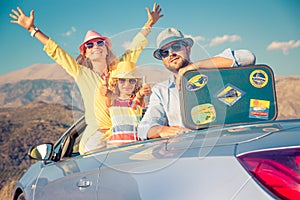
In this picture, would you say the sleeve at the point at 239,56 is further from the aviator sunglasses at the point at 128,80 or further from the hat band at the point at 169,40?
the aviator sunglasses at the point at 128,80

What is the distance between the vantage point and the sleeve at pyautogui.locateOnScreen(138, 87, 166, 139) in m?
3.11

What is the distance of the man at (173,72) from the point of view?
2900 mm

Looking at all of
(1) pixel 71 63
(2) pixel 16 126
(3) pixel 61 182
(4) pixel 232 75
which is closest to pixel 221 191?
(4) pixel 232 75

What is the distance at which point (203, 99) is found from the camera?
291 centimetres

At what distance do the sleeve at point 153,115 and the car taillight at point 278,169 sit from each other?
4.19 ft

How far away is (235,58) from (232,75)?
27 centimetres

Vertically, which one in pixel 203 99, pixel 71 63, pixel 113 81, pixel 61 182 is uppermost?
pixel 71 63

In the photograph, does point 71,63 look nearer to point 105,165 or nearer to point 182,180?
point 105,165

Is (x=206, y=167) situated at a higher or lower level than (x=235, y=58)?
lower

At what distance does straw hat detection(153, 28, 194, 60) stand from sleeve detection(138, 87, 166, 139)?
37 centimetres

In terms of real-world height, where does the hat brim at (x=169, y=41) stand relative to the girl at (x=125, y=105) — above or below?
above

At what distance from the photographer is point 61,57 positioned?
14.1ft

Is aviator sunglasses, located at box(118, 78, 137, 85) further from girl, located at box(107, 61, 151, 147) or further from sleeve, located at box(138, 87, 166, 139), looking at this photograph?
sleeve, located at box(138, 87, 166, 139)

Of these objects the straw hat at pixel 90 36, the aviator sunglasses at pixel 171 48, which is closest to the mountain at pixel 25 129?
the straw hat at pixel 90 36
